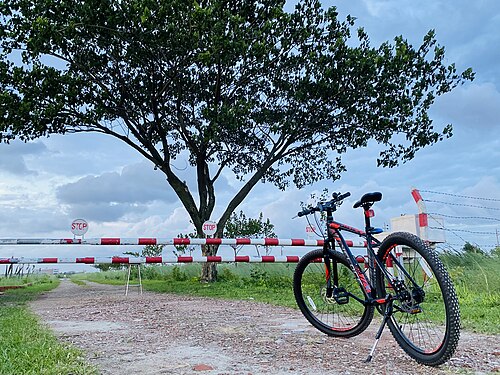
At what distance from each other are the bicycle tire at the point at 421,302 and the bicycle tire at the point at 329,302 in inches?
14.9

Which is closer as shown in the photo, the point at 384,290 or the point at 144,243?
the point at 384,290

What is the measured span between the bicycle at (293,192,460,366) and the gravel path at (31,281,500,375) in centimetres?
13

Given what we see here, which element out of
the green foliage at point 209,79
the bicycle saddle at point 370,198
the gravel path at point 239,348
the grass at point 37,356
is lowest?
the gravel path at point 239,348

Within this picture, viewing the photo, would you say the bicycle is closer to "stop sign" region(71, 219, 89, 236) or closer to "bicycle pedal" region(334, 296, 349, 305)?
"bicycle pedal" region(334, 296, 349, 305)

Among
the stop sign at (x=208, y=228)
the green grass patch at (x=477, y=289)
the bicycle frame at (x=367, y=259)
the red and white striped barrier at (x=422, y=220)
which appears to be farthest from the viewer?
the stop sign at (x=208, y=228)

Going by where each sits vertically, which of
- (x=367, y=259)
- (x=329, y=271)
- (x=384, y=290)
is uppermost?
(x=367, y=259)

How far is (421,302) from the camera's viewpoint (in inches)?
133

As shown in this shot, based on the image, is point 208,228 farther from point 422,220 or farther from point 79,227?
point 422,220

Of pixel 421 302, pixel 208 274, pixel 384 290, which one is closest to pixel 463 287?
pixel 384 290

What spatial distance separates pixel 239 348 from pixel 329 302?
43.8 inches

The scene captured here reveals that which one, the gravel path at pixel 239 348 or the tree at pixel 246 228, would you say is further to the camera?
the tree at pixel 246 228

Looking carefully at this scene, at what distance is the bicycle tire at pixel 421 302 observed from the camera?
10.0 feet

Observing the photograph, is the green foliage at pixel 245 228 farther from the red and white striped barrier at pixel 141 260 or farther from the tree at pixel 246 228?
the red and white striped barrier at pixel 141 260

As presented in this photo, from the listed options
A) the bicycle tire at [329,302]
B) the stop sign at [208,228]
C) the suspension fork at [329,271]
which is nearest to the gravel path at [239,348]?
the bicycle tire at [329,302]
